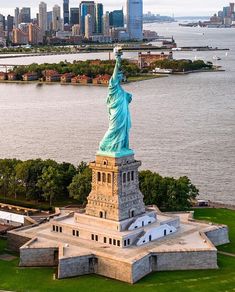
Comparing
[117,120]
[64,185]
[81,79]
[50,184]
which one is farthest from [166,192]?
[81,79]

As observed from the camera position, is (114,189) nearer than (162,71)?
Yes

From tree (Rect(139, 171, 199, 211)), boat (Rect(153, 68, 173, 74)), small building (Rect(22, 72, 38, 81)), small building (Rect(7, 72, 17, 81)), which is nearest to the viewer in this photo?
tree (Rect(139, 171, 199, 211))

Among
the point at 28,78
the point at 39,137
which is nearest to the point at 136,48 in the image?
the point at 28,78

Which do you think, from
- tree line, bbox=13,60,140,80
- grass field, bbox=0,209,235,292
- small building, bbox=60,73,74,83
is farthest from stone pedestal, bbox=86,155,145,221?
small building, bbox=60,73,74,83

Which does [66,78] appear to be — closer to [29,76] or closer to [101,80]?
[101,80]

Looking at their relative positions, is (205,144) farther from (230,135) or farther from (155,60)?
(155,60)

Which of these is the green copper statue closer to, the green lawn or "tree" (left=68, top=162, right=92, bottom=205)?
"tree" (left=68, top=162, right=92, bottom=205)
